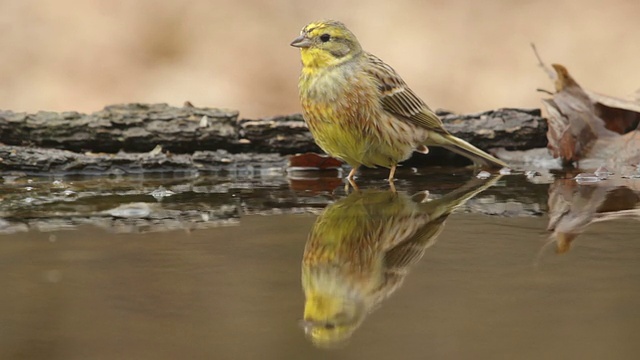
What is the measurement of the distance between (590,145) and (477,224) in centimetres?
218

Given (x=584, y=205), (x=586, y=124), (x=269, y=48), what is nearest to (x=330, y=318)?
(x=584, y=205)

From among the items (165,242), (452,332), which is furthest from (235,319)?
(165,242)

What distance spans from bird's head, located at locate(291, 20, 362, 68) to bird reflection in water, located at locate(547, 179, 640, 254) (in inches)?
44.2

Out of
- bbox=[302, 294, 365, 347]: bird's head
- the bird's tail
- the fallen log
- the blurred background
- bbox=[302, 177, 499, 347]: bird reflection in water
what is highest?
the blurred background

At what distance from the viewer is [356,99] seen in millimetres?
4051

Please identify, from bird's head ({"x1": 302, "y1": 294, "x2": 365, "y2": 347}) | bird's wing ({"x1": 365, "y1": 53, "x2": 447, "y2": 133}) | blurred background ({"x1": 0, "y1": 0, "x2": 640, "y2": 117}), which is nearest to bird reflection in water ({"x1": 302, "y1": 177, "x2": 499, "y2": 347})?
bird's head ({"x1": 302, "y1": 294, "x2": 365, "y2": 347})

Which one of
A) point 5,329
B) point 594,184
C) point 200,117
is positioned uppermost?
point 200,117

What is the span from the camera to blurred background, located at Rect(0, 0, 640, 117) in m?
8.04

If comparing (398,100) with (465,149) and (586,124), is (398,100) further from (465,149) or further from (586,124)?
(586,124)

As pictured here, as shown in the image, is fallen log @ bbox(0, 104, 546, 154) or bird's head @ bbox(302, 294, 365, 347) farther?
fallen log @ bbox(0, 104, 546, 154)

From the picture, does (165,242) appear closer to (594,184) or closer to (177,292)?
(177,292)

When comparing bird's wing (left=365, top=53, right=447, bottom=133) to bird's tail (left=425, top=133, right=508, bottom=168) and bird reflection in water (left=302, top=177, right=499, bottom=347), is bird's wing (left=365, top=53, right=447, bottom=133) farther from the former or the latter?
bird reflection in water (left=302, top=177, right=499, bottom=347)

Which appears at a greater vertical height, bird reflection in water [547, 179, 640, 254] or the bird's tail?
the bird's tail

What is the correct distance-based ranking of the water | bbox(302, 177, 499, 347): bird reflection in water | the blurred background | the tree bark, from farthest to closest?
the blurred background
the tree bark
bbox(302, 177, 499, 347): bird reflection in water
the water
